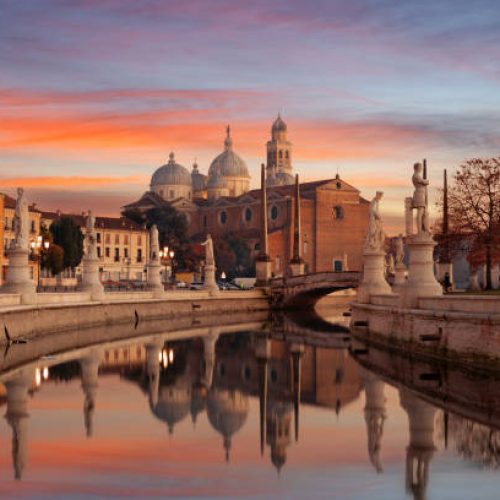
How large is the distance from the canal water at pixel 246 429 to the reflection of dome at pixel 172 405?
4 cm

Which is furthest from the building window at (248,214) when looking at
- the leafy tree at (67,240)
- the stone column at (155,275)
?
the stone column at (155,275)

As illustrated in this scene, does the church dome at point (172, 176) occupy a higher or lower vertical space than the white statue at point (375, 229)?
higher

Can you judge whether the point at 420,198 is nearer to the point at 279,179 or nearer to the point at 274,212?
the point at 274,212

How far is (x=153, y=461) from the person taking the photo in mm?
17875

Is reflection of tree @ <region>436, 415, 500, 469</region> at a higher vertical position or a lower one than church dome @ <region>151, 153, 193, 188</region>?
lower

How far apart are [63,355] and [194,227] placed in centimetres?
13774

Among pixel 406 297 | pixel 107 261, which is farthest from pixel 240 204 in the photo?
pixel 406 297

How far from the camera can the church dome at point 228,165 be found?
18438 cm

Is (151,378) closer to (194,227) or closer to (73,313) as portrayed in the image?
(73,313)

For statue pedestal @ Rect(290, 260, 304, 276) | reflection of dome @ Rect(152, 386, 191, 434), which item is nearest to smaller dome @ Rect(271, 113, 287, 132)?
statue pedestal @ Rect(290, 260, 304, 276)

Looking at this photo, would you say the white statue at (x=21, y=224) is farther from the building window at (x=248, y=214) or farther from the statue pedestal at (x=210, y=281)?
the building window at (x=248, y=214)

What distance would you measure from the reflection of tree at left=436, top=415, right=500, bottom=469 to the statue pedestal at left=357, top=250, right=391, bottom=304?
1067 inches

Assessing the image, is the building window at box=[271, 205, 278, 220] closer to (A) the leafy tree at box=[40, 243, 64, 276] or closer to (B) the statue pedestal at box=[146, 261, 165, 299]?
(A) the leafy tree at box=[40, 243, 64, 276]

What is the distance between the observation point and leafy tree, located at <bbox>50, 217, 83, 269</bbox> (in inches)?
4252
